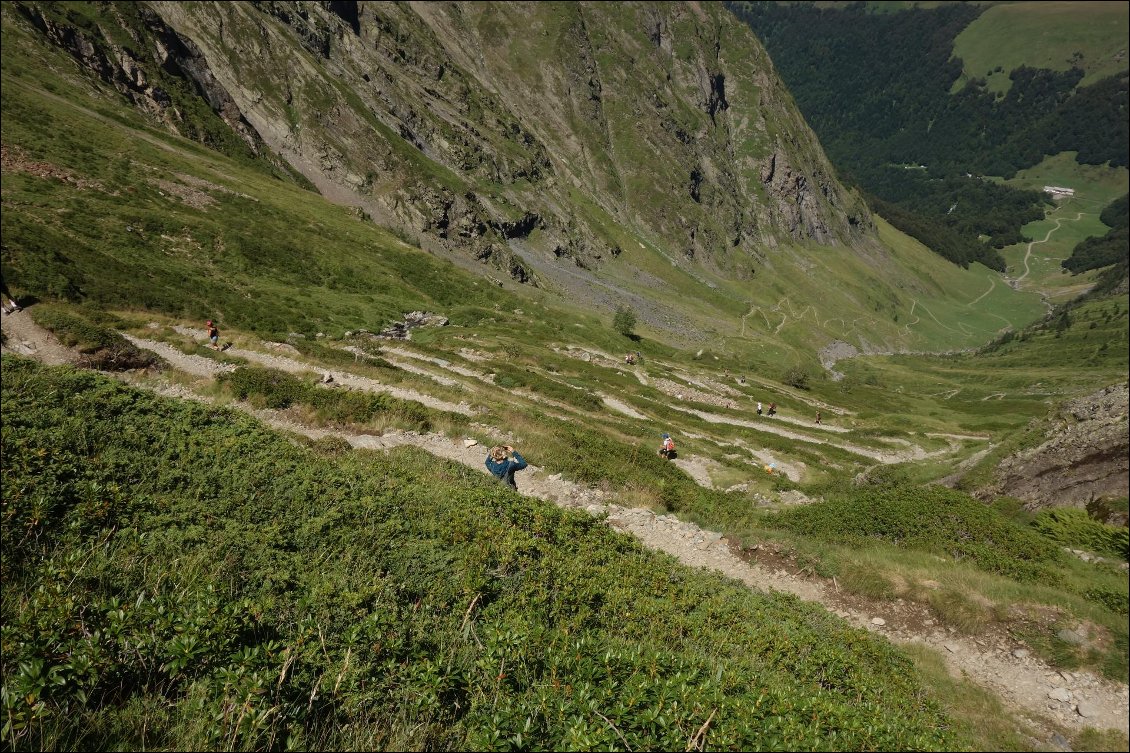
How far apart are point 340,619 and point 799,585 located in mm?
14057

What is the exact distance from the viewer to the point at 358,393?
24.1 m

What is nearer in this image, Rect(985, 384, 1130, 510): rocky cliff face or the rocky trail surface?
the rocky trail surface

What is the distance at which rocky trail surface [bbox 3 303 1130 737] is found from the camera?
10.7m

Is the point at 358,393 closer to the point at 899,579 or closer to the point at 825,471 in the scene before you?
the point at 899,579

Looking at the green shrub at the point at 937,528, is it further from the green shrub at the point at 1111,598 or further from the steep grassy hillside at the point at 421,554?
the green shrub at the point at 1111,598

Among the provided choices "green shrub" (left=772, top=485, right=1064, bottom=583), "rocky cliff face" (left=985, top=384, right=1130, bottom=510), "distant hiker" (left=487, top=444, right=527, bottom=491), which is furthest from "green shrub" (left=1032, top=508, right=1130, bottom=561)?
"distant hiker" (left=487, top=444, right=527, bottom=491)

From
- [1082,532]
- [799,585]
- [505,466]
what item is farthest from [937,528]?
[505,466]

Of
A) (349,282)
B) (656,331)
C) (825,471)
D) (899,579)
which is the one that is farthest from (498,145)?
(899,579)

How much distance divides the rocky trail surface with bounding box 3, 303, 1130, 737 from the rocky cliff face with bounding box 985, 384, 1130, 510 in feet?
34.9

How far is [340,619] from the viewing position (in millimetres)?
6984

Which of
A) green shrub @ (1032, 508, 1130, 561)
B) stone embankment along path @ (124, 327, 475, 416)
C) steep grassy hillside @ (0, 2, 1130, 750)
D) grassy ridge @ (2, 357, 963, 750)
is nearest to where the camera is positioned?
grassy ridge @ (2, 357, 963, 750)

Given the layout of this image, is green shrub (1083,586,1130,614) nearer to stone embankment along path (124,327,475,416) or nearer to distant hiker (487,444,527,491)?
distant hiker (487,444,527,491)

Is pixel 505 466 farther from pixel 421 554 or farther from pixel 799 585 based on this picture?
pixel 799 585

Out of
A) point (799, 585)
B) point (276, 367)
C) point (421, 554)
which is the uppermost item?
point (421, 554)
